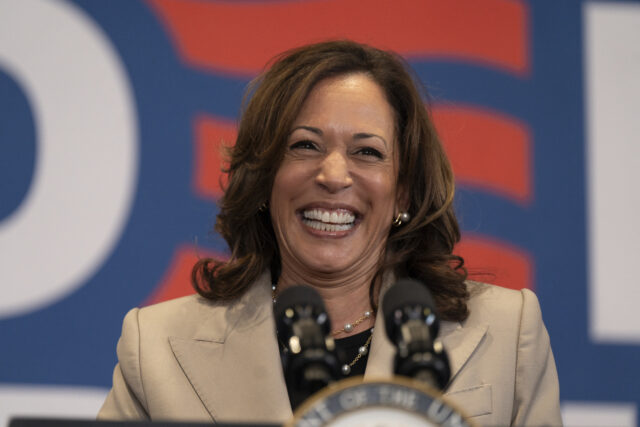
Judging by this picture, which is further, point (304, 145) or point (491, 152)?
point (491, 152)

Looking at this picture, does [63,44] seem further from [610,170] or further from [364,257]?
[610,170]

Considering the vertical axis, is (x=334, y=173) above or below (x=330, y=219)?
above

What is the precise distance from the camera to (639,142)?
262cm

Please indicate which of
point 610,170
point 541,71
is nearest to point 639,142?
point 610,170

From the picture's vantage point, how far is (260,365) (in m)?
1.70

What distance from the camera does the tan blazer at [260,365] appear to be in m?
1.64

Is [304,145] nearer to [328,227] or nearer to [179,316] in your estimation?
[328,227]

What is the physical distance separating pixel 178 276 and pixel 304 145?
34.1 inches

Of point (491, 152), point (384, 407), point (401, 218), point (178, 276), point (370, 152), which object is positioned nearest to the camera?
point (384, 407)

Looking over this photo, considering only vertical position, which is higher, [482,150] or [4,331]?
[482,150]

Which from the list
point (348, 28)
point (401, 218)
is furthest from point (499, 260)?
point (348, 28)

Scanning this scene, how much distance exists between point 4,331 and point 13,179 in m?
0.45

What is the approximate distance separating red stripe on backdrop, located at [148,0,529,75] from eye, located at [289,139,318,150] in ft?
2.80

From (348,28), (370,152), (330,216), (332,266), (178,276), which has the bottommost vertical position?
(178,276)
